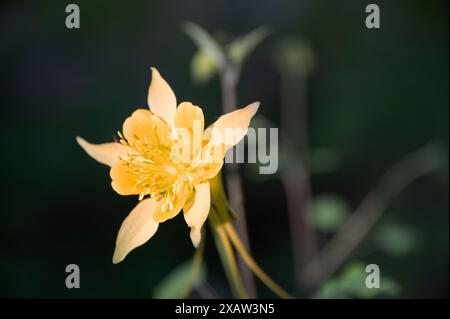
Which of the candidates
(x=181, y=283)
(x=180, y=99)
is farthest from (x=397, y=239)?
(x=180, y=99)

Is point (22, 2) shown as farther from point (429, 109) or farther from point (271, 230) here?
point (429, 109)

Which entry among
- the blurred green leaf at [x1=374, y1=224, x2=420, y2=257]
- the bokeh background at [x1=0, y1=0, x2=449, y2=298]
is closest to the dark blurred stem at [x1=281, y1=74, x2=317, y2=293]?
the bokeh background at [x1=0, y1=0, x2=449, y2=298]

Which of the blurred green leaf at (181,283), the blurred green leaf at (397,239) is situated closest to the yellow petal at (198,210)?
the blurred green leaf at (181,283)

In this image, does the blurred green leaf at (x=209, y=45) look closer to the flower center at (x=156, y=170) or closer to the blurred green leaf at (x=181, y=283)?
the flower center at (x=156, y=170)

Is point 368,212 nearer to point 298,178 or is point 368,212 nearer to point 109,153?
point 298,178

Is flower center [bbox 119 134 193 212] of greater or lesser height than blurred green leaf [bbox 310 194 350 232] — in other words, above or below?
above

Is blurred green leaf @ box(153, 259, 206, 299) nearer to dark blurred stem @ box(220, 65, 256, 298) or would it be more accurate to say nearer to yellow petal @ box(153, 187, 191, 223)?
dark blurred stem @ box(220, 65, 256, 298)

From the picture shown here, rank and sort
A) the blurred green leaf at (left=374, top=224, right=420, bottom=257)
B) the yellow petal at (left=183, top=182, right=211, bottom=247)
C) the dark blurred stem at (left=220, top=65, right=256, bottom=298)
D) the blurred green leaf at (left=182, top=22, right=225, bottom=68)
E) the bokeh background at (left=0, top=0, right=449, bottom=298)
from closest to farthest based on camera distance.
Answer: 1. the yellow petal at (left=183, top=182, right=211, bottom=247)
2. the blurred green leaf at (left=182, top=22, right=225, bottom=68)
3. the dark blurred stem at (left=220, top=65, right=256, bottom=298)
4. the blurred green leaf at (left=374, top=224, right=420, bottom=257)
5. the bokeh background at (left=0, top=0, right=449, bottom=298)
